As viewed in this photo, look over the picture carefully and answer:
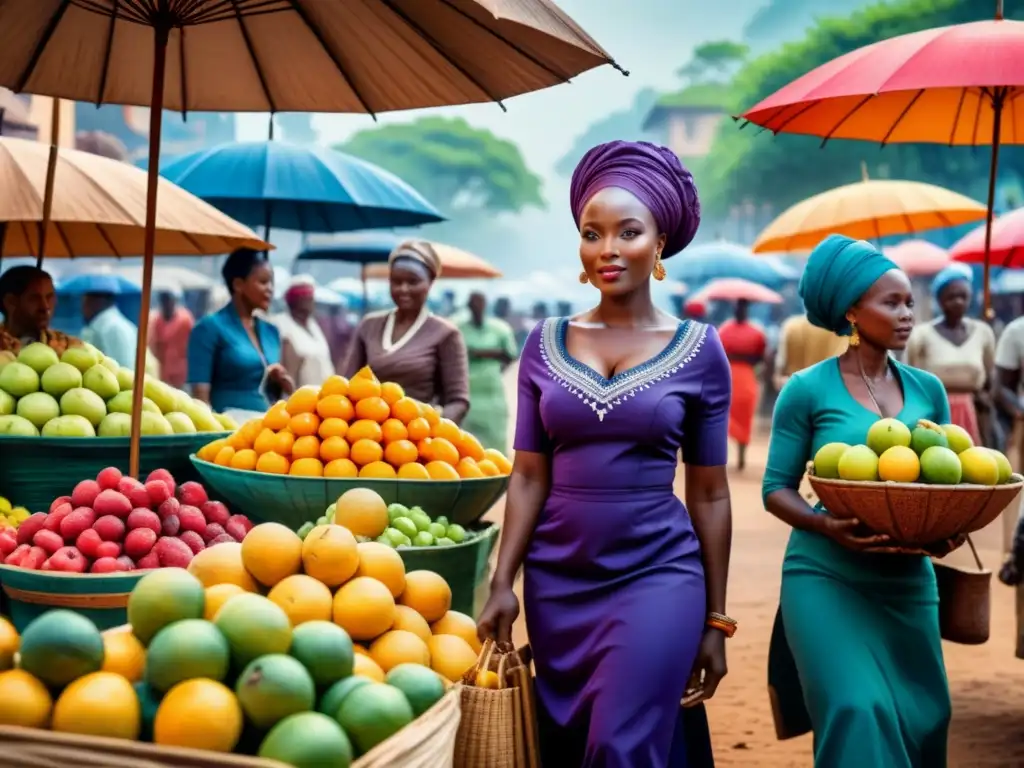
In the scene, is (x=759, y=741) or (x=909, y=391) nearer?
(x=909, y=391)

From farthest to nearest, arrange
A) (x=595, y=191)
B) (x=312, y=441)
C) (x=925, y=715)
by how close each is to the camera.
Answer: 1. (x=312, y=441)
2. (x=925, y=715)
3. (x=595, y=191)

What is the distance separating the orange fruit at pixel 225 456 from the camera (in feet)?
14.7

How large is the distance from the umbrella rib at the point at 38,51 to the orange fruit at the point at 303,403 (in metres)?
1.53

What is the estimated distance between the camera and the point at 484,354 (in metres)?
11.5

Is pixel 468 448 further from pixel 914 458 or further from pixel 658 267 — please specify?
pixel 914 458

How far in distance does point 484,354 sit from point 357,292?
20378 millimetres

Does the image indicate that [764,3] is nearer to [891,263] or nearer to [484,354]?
[484,354]

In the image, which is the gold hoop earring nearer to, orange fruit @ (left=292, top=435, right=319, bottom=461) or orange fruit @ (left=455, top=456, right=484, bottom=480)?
orange fruit @ (left=455, top=456, right=484, bottom=480)

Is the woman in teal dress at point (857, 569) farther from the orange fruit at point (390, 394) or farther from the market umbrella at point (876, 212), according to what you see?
the market umbrella at point (876, 212)

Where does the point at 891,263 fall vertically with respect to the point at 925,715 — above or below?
above

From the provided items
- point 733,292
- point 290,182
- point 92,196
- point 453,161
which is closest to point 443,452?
point 92,196

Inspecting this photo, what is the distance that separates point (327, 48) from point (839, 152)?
34124 millimetres

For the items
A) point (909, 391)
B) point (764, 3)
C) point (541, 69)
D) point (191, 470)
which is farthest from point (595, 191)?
point (764, 3)

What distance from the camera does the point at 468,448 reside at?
480cm
